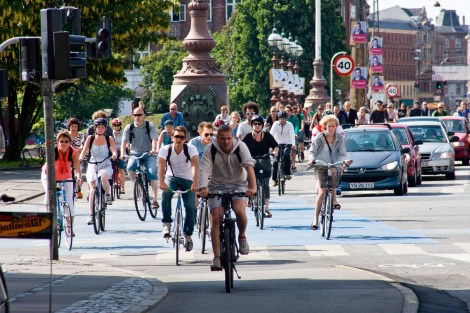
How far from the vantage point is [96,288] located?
1338cm

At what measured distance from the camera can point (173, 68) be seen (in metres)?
109

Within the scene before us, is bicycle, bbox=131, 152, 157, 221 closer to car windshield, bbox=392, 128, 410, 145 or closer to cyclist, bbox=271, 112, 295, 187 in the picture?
cyclist, bbox=271, 112, 295, 187

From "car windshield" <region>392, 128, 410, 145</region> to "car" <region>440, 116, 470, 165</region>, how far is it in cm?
957

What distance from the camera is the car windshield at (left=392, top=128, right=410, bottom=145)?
32156 millimetres

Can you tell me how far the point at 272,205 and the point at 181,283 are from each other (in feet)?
40.4

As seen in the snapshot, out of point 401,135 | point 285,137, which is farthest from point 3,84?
point 401,135

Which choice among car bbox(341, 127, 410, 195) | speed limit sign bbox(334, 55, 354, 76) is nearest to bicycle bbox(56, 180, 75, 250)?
car bbox(341, 127, 410, 195)

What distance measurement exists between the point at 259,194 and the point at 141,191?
9.47 feet

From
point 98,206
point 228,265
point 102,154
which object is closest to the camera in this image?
point 228,265

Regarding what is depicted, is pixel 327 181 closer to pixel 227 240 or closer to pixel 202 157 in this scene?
pixel 202 157

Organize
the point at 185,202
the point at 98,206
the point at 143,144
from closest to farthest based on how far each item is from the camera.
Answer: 1. the point at 185,202
2. the point at 98,206
3. the point at 143,144

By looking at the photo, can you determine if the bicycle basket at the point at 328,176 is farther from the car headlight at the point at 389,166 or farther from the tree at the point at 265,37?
the tree at the point at 265,37

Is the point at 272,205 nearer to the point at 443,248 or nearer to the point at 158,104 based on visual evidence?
the point at 443,248

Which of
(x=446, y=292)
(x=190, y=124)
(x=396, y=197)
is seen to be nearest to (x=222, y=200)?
Answer: (x=446, y=292)
